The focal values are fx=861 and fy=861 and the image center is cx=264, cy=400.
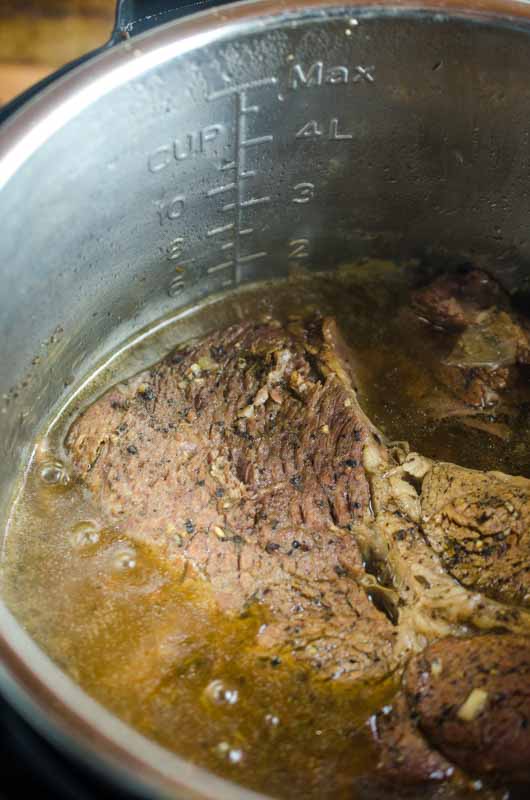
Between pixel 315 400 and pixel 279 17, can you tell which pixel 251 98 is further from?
pixel 315 400

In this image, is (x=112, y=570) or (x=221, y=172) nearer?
(x=112, y=570)

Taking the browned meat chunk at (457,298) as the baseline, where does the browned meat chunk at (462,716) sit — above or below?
below

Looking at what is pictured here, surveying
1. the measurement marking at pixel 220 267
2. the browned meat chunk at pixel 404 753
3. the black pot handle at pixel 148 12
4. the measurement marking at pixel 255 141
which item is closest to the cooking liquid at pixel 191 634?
the browned meat chunk at pixel 404 753

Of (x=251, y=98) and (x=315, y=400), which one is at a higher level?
(x=251, y=98)

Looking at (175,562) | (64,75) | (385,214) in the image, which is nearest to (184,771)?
(175,562)

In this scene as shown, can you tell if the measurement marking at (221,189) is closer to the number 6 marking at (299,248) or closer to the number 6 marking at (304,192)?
the number 6 marking at (304,192)

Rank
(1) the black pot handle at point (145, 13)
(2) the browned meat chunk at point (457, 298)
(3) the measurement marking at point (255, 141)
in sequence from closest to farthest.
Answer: (1) the black pot handle at point (145, 13) → (3) the measurement marking at point (255, 141) → (2) the browned meat chunk at point (457, 298)
